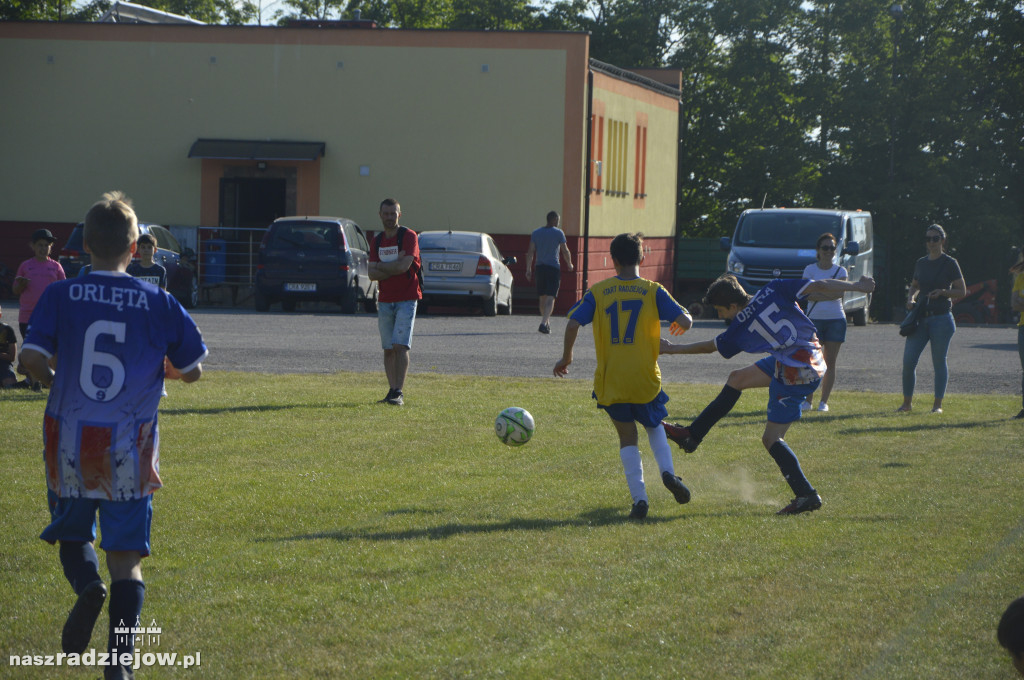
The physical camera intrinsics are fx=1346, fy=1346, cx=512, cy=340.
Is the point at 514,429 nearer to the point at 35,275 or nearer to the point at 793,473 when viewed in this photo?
the point at 793,473

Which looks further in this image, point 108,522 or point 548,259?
point 548,259

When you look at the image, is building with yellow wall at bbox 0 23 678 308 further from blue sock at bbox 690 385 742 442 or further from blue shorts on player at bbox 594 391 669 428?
blue shorts on player at bbox 594 391 669 428

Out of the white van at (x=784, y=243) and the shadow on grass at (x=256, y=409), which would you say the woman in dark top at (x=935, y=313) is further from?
the white van at (x=784, y=243)

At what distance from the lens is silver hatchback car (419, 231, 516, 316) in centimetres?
2614

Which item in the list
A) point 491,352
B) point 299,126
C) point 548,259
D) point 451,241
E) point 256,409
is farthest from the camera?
point 299,126

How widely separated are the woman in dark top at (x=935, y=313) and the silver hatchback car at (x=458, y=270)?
512 inches

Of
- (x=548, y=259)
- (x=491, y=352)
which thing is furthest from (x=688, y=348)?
(x=548, y=259)

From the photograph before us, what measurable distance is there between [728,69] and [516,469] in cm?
5156

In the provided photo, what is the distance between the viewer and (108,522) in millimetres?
4684

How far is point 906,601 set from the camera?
5.84m

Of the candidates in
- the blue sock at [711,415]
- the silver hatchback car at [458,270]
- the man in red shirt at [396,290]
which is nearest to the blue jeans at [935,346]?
the blue sock at [711,415]

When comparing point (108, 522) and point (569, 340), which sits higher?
point (569, 340)

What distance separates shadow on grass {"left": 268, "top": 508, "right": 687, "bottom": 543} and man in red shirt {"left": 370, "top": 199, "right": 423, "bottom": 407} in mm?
4896

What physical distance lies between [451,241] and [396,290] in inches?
554
